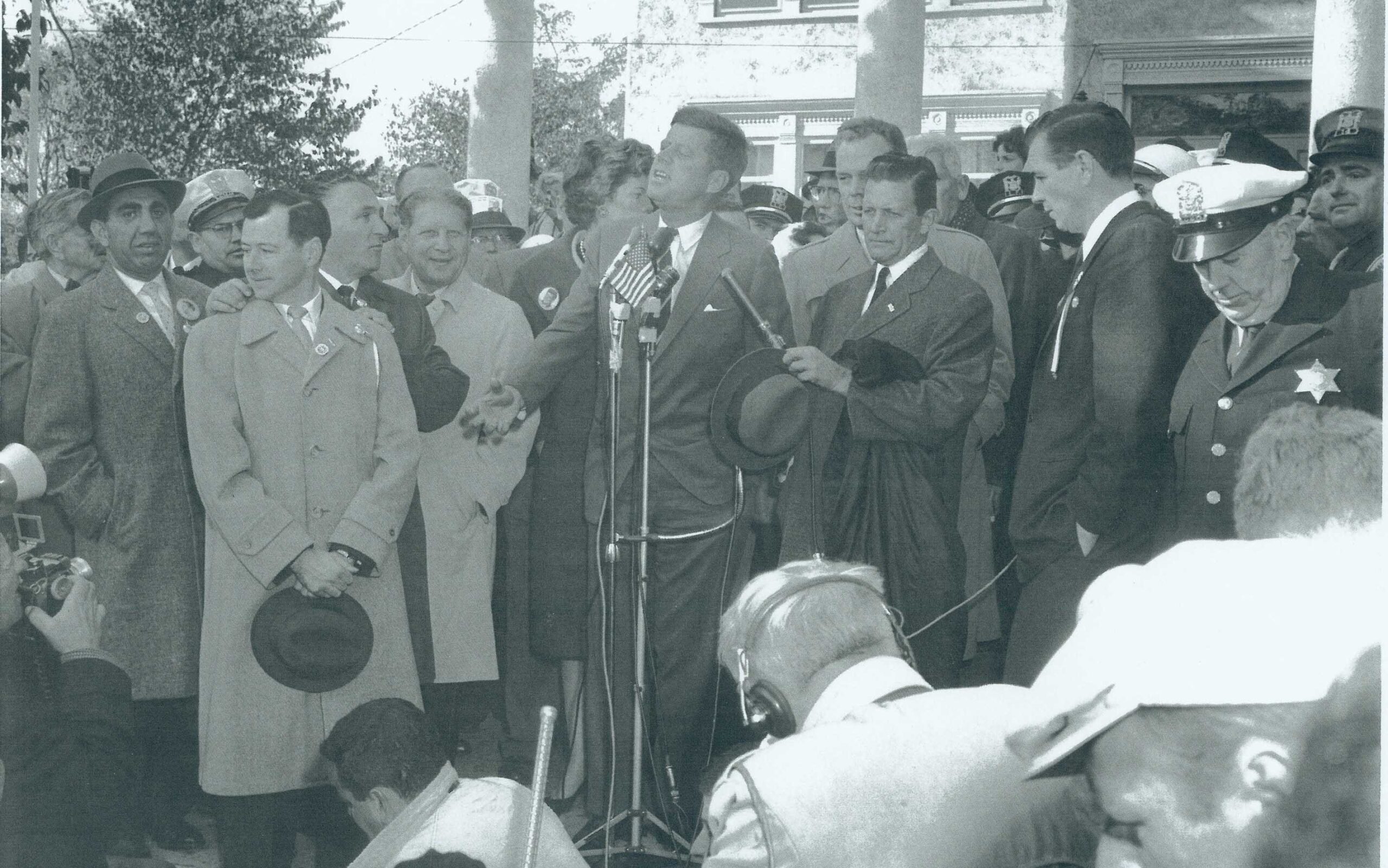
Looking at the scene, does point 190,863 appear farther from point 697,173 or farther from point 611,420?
point 697,173

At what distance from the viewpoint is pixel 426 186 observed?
18.7 ft

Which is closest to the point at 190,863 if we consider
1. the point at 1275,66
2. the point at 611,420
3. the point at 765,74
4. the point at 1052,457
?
the point at 611,420

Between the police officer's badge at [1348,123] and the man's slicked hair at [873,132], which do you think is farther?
the man's slicked hair at [873,132]

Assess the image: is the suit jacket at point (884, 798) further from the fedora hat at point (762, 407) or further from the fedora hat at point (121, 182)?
the fedora hat at point (121, 182)

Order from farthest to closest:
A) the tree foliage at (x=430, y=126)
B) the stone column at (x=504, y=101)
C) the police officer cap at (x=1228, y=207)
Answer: the tree foliage at (x=430, y=126) → the stone column at (x=504, y=101) → the police officer cap at (x=1228, y=207)

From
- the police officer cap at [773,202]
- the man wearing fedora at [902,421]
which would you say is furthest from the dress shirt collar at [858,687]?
the police officer cap at [773,202]

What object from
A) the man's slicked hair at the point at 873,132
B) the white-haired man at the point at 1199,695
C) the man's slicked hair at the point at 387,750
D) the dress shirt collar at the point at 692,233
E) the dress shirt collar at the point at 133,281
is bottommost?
the man's slicked hair at the point at 387,750

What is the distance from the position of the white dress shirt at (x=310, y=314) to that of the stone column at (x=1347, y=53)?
3194mm

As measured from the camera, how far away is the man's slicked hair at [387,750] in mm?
3682

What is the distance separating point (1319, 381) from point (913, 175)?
1.58m

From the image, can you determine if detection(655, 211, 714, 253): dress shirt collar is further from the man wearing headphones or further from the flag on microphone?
the man wearing headphones

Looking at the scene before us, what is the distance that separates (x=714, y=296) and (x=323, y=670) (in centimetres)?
153

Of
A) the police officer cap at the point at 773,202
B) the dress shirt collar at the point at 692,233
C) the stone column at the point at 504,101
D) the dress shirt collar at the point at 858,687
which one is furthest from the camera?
the stone column at the point at 504,101

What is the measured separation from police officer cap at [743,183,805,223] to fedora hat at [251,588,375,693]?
420cm
